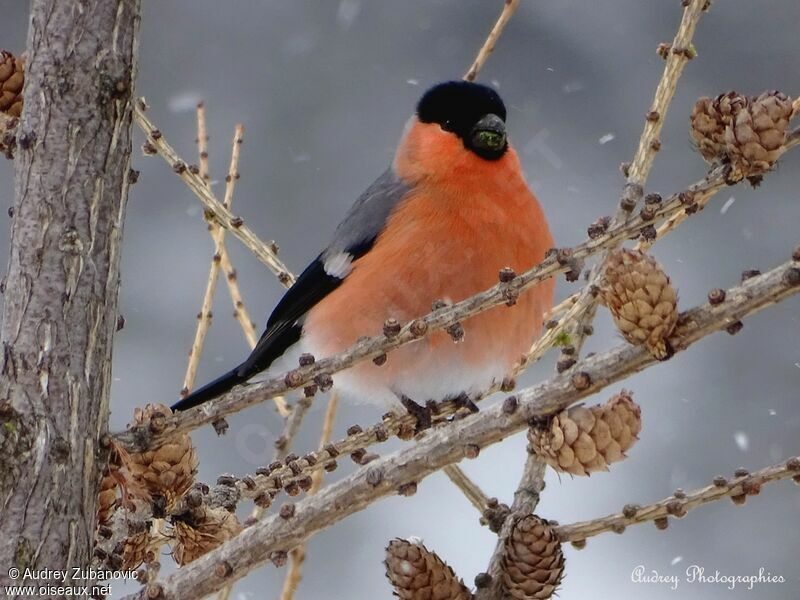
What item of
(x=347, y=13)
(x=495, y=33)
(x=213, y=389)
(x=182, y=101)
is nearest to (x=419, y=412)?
(x=213, y=389)

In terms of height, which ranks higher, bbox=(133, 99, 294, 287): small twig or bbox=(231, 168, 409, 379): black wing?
bbox=(231, 168, 409, 379): black wing

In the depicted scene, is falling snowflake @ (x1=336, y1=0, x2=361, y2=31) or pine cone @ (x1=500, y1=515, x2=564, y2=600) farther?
falling snowflake @ (x1=336, y1=0, x2=361, y2=31)

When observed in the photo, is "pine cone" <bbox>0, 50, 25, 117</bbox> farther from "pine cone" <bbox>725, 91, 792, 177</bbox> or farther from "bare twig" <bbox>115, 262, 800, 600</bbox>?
"pine cone" <bbox>725, 91, 792, 177</bbox>

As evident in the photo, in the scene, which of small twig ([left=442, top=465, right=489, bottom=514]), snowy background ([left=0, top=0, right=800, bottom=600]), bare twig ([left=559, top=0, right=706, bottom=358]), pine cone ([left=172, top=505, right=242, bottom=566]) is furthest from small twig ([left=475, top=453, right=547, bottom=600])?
snowy background ([left=0, top=0, right=800, bottom=600])

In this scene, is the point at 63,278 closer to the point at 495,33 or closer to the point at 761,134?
the point at 761,134

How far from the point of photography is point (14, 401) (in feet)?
3.22

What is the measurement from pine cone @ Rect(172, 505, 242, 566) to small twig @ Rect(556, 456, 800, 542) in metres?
0.31

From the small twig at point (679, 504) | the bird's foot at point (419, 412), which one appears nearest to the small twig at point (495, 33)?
the bird's foot at point (419, 412)

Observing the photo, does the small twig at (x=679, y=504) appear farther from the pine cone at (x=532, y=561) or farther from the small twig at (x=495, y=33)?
the small twig at (x=495, y=33)

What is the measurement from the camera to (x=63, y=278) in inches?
40.5

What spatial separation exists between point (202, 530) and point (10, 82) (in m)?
0.49

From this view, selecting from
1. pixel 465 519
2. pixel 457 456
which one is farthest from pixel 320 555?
pixel 457 456

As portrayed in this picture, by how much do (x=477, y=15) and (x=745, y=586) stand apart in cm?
198

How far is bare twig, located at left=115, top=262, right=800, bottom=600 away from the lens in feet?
3.11
